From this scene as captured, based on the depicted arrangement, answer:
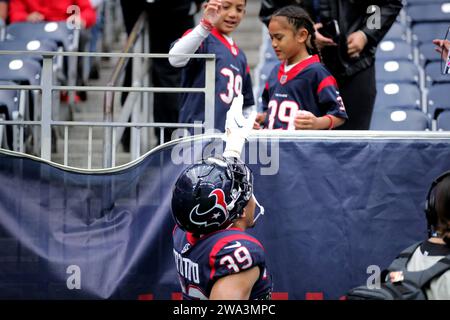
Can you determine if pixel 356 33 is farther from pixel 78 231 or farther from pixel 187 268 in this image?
pixel 187 268

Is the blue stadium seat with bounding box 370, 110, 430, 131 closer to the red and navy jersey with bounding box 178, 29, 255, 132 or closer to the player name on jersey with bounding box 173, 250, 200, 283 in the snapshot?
the red and navy jersey with bounding box 178, 29, 255, 132

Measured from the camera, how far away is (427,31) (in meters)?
9.78

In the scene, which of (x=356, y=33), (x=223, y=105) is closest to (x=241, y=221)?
(x=223, y=105)

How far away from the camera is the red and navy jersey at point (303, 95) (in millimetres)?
6344

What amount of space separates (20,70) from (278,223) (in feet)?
9.63

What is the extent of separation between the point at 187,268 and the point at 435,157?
1.88 metres

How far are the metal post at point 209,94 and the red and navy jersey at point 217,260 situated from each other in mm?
1447

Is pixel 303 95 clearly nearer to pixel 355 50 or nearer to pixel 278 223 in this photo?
pixel 355 50

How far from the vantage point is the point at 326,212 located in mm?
5777

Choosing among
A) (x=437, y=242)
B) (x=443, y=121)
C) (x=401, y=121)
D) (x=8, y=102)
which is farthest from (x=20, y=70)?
(x=437, y=242)

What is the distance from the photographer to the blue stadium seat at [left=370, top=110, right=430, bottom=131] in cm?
772

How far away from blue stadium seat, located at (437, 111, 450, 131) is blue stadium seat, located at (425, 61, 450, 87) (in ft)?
3.31

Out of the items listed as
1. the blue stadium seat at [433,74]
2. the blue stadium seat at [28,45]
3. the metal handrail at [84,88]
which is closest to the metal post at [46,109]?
the metal handrail at [84,88]

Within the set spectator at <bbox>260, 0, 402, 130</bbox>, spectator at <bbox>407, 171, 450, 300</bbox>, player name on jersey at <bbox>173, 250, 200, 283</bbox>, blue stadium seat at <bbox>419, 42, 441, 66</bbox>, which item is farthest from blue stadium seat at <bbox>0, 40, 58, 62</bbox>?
spectator at <bbox>407, 171, 450, 300</bbox>
